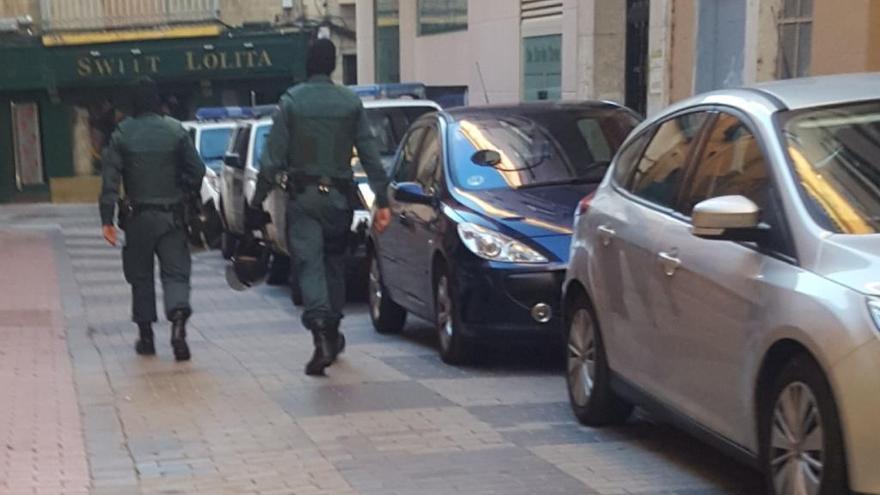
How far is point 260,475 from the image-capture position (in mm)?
6516

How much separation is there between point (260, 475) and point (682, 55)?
9222 millimetres

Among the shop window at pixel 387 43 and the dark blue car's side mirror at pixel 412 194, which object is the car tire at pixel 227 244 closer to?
the shop window at pixel 387 43

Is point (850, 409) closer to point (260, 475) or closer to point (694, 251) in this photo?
point (694, 251)

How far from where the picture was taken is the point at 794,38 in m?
12.4

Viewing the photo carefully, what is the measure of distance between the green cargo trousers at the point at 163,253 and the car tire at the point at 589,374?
316 cm

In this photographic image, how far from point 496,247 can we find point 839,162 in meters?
3.64

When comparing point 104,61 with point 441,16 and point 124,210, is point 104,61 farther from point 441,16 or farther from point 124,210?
point 124,210

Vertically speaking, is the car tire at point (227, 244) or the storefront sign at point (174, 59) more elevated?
the storefront sign at point (174, 59)

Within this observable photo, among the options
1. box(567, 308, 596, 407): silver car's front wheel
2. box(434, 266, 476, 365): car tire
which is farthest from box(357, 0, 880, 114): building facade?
box(567, 308, 596, 407): silver car's front wheel

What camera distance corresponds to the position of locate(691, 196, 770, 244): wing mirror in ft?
17.7

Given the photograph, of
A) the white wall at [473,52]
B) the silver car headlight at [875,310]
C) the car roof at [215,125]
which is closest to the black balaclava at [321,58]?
the silver car headlight at [875,310]

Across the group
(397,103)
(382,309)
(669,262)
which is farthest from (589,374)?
(397,103)

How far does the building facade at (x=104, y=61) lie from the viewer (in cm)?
3222

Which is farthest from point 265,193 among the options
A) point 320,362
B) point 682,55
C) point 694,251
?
point 682,55
